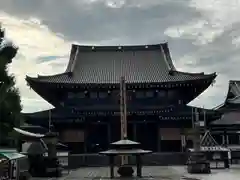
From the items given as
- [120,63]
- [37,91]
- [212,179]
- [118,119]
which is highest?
[120,63]

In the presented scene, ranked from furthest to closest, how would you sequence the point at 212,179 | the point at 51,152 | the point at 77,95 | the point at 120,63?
1. the point at 120,63
2. the point at 77,95
3. the point at 51,152
4. the point at 212,179

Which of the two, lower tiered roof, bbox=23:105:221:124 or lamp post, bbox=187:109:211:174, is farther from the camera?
lower tiered roof, bbox=23:105:221:124

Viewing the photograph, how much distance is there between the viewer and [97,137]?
1727 inches

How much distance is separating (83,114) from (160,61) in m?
13.1

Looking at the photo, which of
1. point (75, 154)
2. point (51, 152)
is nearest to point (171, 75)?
point (75, 154)

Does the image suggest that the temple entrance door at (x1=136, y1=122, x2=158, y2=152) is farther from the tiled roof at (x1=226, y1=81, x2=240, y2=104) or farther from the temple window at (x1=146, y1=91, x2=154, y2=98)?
the tiled roof at (x1=226, y1=81, x2=240, y2=104)

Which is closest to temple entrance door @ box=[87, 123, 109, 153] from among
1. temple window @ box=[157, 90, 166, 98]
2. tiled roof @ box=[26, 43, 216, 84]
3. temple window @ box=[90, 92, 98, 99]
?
temple window @ box=[90, 92, 98, 99]

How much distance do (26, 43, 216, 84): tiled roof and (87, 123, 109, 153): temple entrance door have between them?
486 cm

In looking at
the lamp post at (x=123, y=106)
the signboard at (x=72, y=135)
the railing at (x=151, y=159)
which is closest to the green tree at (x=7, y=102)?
the lamp post at (x=123, y=106)

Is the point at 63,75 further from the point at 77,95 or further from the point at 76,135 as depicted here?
the point at 76,135

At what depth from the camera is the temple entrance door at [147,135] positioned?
142 ft

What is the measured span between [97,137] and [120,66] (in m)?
9.72

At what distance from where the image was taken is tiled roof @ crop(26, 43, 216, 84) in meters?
44.8

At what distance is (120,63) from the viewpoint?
49688mm
